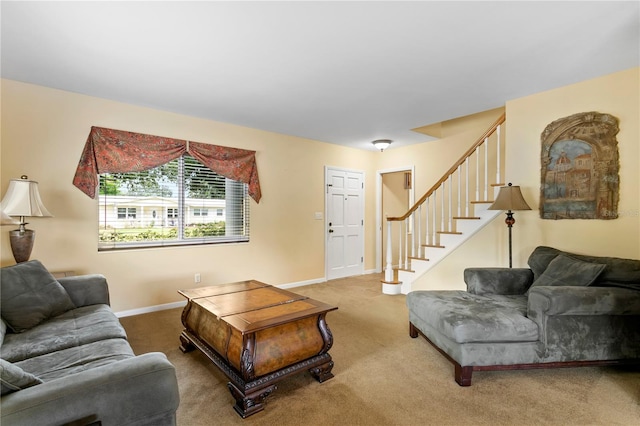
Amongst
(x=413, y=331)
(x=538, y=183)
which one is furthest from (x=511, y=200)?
(x=413, y=331)

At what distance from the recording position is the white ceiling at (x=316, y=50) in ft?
6.54

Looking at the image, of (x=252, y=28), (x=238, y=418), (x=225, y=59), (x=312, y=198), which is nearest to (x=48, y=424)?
(x=238, y=418)

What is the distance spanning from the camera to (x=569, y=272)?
252cm

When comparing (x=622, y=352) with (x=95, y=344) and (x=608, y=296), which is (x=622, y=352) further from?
(x=95, y=344)

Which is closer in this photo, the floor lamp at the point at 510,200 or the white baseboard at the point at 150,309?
the floor lamp at the point at 510,200

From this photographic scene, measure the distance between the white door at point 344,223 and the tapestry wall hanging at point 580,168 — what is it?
308cm

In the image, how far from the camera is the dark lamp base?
9.08 feet

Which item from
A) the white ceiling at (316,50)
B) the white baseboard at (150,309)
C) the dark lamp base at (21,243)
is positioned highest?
the white ceiling at (316,50)

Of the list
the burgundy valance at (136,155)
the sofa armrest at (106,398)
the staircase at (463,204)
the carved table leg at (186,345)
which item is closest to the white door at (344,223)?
the staircase at (463,204)

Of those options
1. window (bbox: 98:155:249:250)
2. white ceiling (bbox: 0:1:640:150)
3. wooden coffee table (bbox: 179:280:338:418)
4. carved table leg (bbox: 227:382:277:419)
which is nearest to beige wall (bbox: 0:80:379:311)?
window (bbox: 98:155:249:250)

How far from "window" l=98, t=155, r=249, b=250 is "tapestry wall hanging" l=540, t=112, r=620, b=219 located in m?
3.70

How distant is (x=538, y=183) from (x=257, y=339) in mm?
3275

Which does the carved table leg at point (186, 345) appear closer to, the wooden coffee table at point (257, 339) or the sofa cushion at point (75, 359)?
the wooden coffee table at point (257, 339)

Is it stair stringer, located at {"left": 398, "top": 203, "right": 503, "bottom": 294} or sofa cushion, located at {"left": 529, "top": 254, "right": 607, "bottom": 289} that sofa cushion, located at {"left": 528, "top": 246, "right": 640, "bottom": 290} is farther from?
stair stringer, located at {"left": 398, "top": 203, "right": 503, "bottom": 294}
